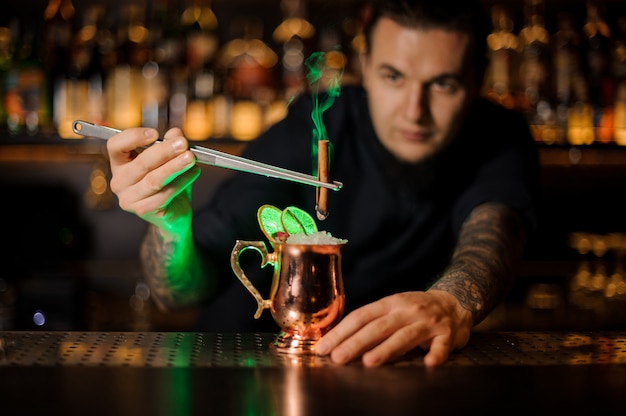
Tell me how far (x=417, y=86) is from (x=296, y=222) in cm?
64

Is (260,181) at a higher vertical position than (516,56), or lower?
lower

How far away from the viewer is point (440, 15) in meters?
1.62

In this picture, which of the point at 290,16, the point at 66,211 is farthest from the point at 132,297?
the point at 290,16

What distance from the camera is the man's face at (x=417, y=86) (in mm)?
1608

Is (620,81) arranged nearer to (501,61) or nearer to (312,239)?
(501,61)

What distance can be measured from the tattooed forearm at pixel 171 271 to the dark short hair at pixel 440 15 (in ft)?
2.05

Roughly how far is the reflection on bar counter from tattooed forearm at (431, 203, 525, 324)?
1.10 metres

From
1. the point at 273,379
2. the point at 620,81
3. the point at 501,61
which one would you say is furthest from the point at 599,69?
the point at 273,379

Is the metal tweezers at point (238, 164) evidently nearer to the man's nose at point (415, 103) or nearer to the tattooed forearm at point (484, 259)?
the tattooed forearm at point (484, 259)

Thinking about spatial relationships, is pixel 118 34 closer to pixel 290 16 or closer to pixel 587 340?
pixel 290 16

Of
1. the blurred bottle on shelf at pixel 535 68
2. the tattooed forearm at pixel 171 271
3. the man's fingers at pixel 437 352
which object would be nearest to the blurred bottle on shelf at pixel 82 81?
the tattooed forearm at pixel 171 271

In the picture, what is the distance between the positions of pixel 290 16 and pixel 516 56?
0.76 meters

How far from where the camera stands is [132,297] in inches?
107

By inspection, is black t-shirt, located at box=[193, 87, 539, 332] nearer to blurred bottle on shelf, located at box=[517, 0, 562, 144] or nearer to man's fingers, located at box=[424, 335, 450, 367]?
man's fingers, located at box=[424, 335, 450, 367]
